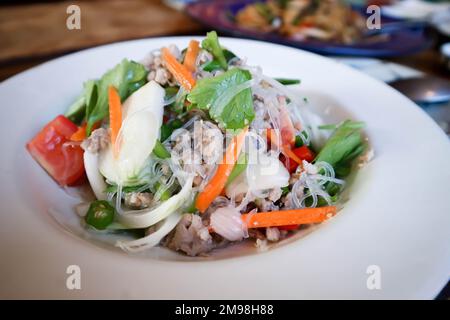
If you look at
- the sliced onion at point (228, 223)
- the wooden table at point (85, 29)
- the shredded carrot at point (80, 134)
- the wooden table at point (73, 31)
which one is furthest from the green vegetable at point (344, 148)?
the wooden table at point (73, 31)

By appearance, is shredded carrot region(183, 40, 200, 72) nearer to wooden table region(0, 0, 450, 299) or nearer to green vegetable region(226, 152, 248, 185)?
green vegetable region(226, 152, 248, 185)

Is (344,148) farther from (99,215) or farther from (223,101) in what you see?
(99,215)

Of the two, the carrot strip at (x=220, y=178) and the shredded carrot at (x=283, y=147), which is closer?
the carrot strip at (x=220, y=178)

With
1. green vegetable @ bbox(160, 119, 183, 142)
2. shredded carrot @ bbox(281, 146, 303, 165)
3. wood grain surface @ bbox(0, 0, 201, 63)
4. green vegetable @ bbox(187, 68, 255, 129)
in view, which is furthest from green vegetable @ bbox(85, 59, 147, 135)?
wood grain surface @ bbox(0, 0, 201, 63)

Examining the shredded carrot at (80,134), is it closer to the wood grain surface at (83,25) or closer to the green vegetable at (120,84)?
the green vegetable at (120,84)

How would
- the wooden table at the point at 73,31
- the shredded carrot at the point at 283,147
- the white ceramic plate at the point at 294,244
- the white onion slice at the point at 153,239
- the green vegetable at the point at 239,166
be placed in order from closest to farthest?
the white ceramic plate at the point at 294,244 < the white onion slice at the point at 153,239 < the green vegetable at the point at 239,166 < the shredded carrot at the point at 283,147 < the wooden table at the point at 73,31

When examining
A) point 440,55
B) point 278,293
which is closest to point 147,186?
point 278,293
